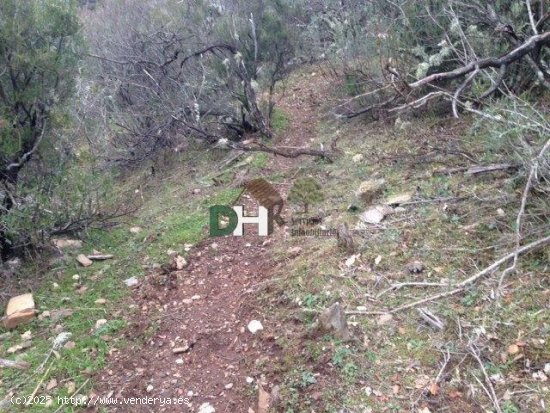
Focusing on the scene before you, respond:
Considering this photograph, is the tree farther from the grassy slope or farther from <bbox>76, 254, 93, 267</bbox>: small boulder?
the grassy slope

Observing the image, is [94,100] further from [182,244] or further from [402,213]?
[402,213]

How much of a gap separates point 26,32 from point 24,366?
2693 mm

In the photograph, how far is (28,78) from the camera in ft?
13.1

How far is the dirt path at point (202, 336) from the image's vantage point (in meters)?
2.47

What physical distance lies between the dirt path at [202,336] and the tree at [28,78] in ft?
4.41

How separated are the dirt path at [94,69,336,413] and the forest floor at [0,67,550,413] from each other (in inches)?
0.4

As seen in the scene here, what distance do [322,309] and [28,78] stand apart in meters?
3.07

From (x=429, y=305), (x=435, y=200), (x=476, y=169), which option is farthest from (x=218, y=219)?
(x=429, y=305)

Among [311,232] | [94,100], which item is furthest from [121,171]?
[311,232]

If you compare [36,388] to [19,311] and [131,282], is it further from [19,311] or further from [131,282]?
[131,282]

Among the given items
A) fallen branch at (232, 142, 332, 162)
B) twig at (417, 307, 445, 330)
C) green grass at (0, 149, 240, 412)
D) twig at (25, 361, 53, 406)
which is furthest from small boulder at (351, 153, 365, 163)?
twig at (25, 361, 53, 406)

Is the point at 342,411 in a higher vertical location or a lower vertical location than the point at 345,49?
lower

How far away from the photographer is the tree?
3.79 m

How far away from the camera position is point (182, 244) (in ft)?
13.5
